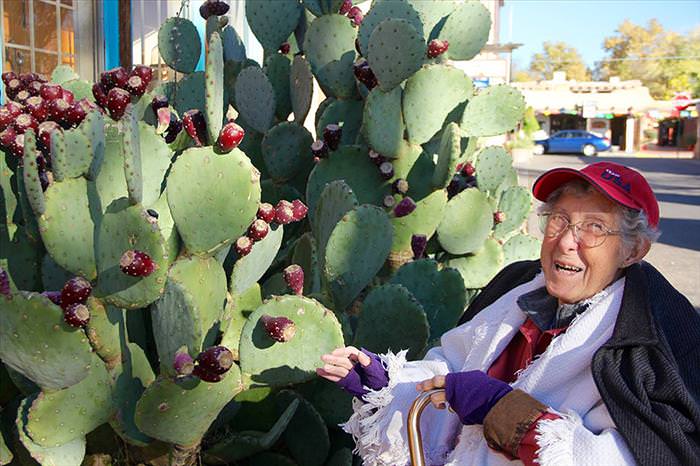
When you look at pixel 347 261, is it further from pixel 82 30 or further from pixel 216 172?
pixel 82 30

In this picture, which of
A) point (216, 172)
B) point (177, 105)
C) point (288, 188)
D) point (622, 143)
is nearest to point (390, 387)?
point (216, 172)

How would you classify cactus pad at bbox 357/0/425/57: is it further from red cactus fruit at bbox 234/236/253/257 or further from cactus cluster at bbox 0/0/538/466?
red cactus fruit at bbox 234/236/253/257

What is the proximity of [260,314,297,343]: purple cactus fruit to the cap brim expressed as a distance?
84 cm

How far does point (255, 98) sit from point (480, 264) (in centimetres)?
146

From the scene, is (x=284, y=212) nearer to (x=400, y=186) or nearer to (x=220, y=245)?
(x=220, y=245)

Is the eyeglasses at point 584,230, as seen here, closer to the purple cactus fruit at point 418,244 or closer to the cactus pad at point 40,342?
the cactus pad at point 40,342

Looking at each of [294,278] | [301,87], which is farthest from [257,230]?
[301,87]

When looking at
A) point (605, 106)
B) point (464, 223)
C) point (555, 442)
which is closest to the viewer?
point (555, 442)

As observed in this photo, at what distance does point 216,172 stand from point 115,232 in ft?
1.13

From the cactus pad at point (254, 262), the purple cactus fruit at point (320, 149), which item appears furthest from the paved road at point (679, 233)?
the cactus pad at point (254, 262)

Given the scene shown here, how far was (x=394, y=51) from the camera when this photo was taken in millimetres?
3619

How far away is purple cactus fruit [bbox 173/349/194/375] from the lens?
2.30 m

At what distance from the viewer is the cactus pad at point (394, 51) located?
360 cm

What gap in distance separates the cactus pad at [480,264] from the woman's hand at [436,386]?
7.75ft
